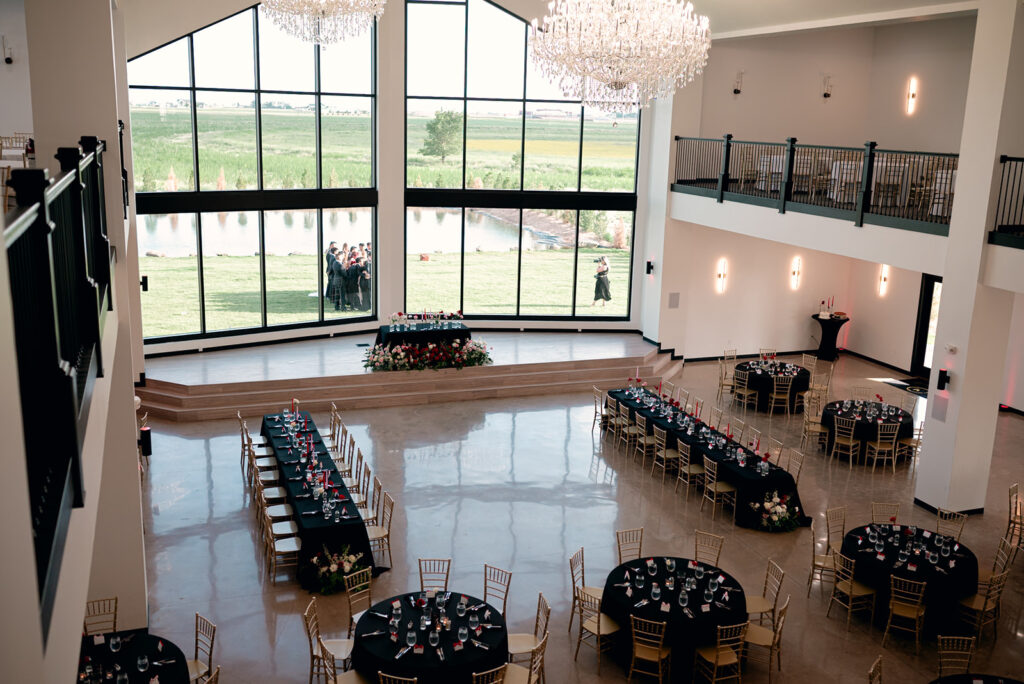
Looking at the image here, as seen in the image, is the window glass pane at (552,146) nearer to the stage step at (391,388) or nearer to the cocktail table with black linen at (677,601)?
the stage step at (391,388)

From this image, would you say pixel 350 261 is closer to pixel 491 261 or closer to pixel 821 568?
pixel 491 261

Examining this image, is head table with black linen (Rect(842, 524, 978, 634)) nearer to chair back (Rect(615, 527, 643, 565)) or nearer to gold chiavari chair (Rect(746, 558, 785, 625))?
gold chiavari chair (Rect(746, 558, 785, 625))

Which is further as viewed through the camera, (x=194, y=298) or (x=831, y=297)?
(x=831, y=297)

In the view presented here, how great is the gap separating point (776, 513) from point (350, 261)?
12422 millimetres

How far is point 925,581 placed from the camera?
33.7 feet

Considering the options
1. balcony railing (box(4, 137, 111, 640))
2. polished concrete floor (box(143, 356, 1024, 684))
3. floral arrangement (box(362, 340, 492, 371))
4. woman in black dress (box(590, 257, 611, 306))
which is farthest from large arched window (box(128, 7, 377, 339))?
balcony railing (box(4, 137, 111, 640))

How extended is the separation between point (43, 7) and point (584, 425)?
11.9 meters

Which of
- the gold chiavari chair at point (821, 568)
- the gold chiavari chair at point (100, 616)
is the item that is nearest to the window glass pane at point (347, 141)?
the gold chiavari chair at point (100, 616)

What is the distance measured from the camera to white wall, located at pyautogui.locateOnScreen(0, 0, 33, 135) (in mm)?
14820

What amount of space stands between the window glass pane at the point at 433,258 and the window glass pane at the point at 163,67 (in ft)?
19.4

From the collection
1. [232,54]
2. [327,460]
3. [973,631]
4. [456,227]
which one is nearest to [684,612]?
[973,631]

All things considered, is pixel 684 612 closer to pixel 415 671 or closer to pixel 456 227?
pixel 415 671

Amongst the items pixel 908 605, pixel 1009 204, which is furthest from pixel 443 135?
pixel 908 605

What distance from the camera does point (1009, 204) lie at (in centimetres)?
1240
